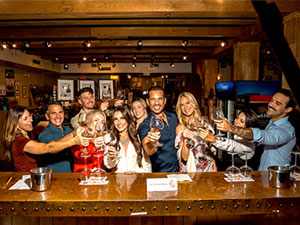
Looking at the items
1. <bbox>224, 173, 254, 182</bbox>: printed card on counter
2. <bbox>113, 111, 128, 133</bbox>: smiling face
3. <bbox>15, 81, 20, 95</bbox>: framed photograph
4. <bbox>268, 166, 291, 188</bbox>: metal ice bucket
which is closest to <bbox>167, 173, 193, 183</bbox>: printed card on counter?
<bbox>224, 173, 254, 182</bbox>: printed card on counter

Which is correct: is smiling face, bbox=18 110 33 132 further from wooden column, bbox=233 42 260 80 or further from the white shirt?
wooden column, bbox=233 42 260 80

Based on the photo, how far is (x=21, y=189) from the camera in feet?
6.36

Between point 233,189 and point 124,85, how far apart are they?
1646 cm

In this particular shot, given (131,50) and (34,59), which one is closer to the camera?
(131,50)

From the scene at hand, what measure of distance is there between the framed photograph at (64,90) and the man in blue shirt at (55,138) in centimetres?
182

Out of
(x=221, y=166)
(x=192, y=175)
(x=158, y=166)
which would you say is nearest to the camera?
(x=192, y=175)

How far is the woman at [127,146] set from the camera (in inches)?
106

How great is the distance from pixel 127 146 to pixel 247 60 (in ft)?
15.5

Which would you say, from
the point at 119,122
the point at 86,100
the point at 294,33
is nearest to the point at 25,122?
the point at 119,122

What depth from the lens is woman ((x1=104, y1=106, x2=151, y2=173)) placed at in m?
2.70

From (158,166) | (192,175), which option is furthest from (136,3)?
(192,175)

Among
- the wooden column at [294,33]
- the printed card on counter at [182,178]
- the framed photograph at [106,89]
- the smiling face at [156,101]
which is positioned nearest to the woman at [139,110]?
the smiling face at [156,101]

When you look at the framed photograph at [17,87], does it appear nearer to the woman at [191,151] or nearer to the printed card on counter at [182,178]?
the woman at [191,151]

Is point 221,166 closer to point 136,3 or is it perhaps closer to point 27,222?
point 136,3
